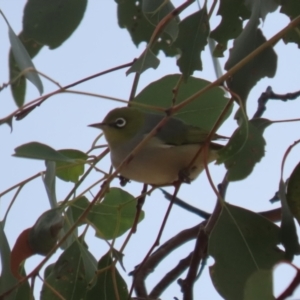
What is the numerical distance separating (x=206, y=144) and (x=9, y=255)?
555 mm

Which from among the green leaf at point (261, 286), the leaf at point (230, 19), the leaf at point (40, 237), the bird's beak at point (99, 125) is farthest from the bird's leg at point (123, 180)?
the green leaf at point (261, 286)

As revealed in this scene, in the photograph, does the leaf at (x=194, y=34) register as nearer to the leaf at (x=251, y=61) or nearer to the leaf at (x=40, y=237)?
the leaf at (x=251, y=61)

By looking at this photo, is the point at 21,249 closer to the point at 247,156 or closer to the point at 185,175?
the point at 247,156

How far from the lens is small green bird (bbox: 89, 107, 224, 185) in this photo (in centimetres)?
215

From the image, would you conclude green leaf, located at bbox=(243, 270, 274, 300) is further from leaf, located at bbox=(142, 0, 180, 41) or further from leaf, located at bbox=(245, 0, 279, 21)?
leaf, located at bbox=(142, 0, 180, 41)

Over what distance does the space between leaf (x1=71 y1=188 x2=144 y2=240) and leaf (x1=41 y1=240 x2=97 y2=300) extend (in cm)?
13

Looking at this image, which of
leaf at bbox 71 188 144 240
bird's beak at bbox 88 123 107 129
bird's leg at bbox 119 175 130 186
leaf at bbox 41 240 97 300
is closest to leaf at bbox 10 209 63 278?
leaf at bbox 41 240 97 300

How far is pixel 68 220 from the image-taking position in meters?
1.75

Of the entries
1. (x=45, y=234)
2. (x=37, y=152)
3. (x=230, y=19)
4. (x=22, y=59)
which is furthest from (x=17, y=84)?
(x=230, y=19)

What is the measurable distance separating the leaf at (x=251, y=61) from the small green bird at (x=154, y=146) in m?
0.54

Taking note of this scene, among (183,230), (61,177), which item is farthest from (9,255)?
(183,230)

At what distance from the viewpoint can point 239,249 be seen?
160cm

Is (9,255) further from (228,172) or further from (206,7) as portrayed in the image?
(206,7)

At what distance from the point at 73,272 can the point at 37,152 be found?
0.46 m
